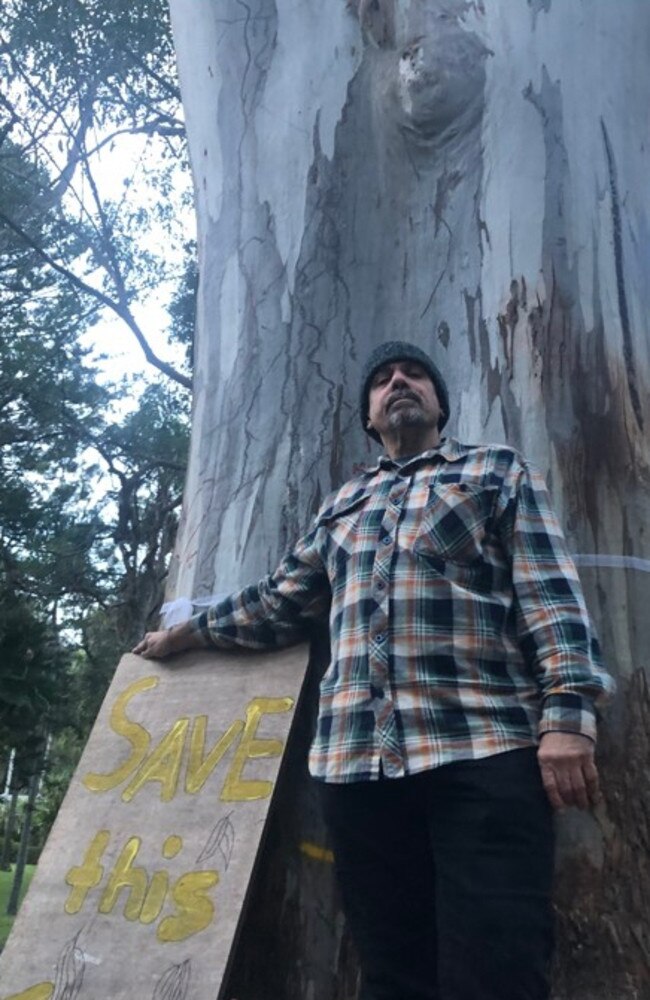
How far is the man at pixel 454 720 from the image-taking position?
1.61 meters

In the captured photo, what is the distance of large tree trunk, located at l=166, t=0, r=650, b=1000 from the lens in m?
2.21

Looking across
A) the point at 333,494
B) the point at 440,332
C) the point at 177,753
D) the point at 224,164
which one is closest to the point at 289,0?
the point at 224,164

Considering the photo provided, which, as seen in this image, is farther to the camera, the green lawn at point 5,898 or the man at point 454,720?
the green lawn at point 5,898

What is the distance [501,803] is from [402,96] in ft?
5.79

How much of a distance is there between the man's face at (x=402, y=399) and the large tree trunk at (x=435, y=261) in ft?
0.60

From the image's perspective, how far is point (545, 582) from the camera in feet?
5.88

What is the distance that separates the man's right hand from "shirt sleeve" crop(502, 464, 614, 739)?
753 mm

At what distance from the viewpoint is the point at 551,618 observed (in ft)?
5.74

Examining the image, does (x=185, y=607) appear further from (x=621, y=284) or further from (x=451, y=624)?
(x=621, y=284)

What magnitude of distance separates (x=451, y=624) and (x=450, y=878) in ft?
1.30

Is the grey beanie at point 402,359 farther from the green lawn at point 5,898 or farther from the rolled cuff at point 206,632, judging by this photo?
the green lawn at point 5,898

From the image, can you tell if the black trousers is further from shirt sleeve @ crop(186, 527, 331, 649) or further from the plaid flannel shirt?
shirt sleeve @ crop(186, 527, 331, 649)

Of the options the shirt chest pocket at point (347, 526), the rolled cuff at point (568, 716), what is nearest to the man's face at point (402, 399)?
the shirt chest pocket at point (347, 526)

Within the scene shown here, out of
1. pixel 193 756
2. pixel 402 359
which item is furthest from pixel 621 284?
pixel 193 756
